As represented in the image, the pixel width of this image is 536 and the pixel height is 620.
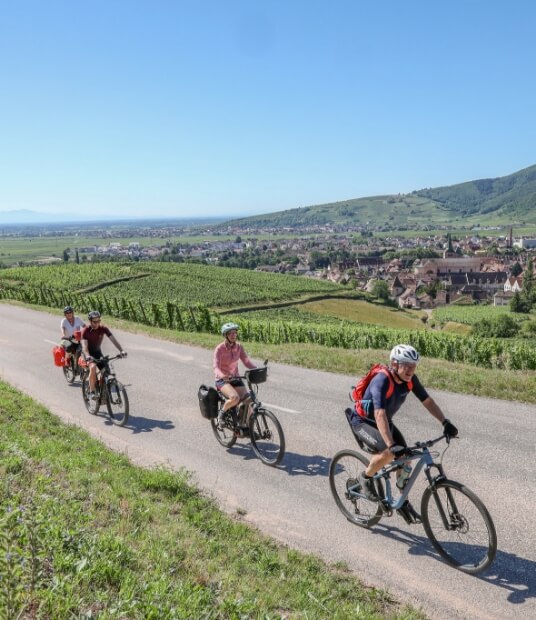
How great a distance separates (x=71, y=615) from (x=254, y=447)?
18.0 ft

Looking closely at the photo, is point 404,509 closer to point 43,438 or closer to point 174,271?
point 43,438

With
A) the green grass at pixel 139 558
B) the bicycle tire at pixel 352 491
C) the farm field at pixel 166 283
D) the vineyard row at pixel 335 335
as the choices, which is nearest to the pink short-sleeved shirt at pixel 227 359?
the green grass at pixel 139 558

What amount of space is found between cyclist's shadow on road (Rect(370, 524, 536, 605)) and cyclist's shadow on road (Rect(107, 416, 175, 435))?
6.01 meters

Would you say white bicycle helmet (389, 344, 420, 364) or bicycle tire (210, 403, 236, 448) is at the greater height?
white bicycle helmet (389, 344, 420, 364)

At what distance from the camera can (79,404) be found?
13.7 meters

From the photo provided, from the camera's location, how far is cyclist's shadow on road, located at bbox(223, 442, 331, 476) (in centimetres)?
884

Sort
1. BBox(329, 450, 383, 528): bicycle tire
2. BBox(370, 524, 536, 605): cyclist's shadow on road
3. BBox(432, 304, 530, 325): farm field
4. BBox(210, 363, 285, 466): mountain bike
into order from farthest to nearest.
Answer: BBox(432, 304, 530, 325): farm field
BBox(210, 363, 285, 466): mountain bike
BBox(329, 450, 383, 528): bicycle tire
BBox(370, 524, 536, 605): cyclist's shadow on road

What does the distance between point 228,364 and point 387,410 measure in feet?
12.8

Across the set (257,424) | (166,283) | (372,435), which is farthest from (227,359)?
(166,283)

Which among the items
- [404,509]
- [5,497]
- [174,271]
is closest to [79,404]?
[5,497]

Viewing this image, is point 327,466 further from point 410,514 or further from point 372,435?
point 372,435

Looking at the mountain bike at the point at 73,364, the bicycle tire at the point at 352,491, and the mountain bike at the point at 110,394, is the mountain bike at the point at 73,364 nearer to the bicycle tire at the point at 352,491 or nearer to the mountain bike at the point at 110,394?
the mountain bike at the point at 110,394

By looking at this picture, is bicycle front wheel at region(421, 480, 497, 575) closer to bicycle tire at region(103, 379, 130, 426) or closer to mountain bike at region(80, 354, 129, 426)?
mountain bike at region(80, 354, 129, 426)

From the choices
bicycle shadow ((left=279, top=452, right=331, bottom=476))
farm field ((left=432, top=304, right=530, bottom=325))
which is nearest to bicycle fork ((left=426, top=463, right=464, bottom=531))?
bicycle shadow ((left=279, top=452, right=331, bottom=476))
